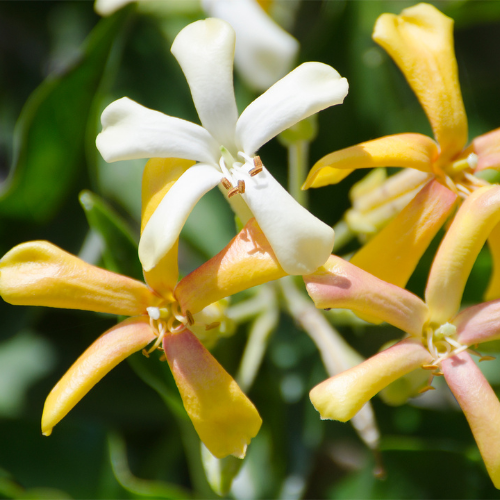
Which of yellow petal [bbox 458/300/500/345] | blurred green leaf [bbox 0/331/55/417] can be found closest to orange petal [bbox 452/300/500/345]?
yellow petal [bbox 458/300/500/345]

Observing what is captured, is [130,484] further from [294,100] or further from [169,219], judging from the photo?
[294,100]

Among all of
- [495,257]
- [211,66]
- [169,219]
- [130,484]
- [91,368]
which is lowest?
[130,484]

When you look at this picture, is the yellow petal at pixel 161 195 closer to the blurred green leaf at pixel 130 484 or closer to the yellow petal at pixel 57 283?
the yellow petal at pixel 57 283

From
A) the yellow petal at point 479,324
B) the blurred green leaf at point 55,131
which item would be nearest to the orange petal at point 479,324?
the yellow petal at point 479,324

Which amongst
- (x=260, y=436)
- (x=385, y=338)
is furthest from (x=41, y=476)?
(x=385, y=338)

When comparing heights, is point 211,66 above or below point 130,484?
above

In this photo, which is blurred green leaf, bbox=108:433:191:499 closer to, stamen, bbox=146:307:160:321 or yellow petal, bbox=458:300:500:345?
stamen, bbox=146:307:160:321

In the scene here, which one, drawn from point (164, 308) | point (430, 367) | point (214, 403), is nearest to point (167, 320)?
point (164, 308)
